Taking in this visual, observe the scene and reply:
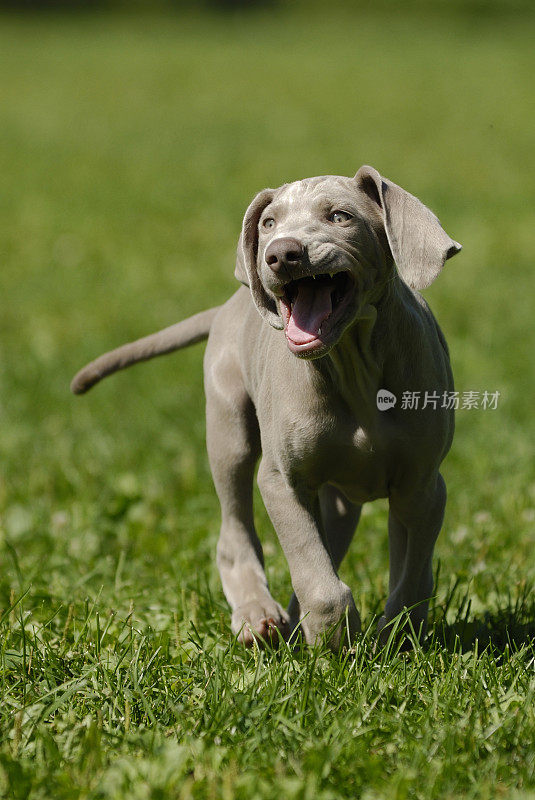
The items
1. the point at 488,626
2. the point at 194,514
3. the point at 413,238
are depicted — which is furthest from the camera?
the point at 194,514

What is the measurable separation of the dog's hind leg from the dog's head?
0.61m

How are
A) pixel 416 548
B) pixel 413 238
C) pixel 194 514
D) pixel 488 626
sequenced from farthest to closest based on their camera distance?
pixel 194 514, pixel 488 626, pixel 416 548, pixel 413 238

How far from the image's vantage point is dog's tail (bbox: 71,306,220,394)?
12.1ft

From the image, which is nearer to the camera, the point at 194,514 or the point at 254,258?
Answer: the point at 254,258

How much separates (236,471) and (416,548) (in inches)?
26.1

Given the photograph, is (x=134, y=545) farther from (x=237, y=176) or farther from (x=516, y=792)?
(x=237, y=176)

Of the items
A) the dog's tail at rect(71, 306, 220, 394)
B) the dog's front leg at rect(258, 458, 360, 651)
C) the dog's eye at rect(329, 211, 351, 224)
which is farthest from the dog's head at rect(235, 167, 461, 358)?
the dog's tail at rect(71, 306, 220, 394)

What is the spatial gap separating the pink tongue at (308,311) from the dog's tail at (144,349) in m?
1.01

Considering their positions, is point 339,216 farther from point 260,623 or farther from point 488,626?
point 488,626

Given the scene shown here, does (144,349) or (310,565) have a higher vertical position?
(144,349)

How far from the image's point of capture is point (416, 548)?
3.15 meters
